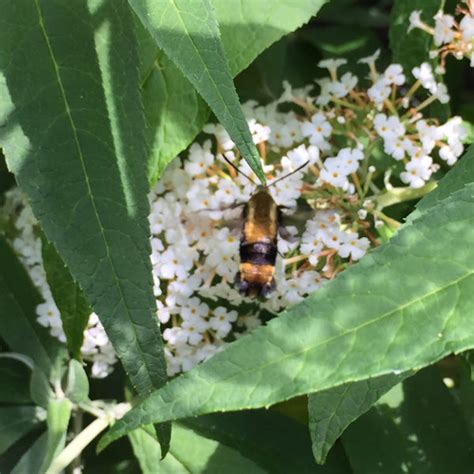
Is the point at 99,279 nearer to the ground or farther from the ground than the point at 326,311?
farther from the ground

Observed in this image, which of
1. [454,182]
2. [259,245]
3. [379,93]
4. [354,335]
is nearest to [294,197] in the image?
[259,245]

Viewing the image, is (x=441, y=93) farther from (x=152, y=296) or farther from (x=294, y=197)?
(x=152, y=296)

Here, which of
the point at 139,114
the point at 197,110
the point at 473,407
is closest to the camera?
the point at 139,114

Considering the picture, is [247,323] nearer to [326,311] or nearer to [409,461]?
[409,461]

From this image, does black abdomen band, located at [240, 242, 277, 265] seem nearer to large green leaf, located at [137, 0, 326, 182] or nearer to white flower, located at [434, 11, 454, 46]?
large green leaf, located at [137, 0, 326, 182]

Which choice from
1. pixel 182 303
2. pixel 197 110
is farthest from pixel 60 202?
pixel 182 303
